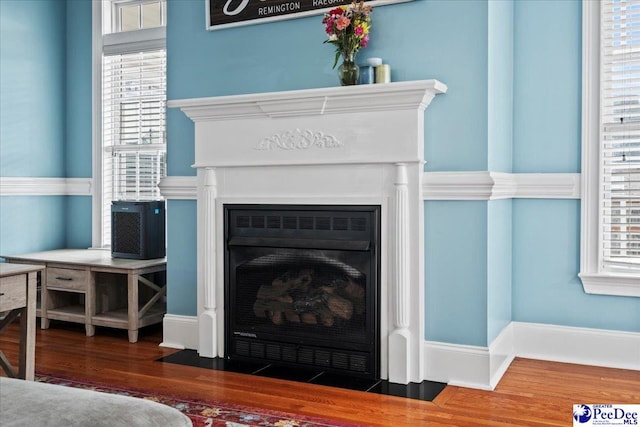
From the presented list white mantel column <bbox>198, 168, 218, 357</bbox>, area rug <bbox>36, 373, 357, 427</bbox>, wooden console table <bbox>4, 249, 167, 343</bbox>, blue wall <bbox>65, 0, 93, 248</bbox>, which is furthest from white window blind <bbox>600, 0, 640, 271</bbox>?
blue wall <bbox>65, 0, 93, 248</bbox>

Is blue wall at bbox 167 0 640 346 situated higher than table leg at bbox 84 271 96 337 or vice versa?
blue wall at bbox 167 0 640 346

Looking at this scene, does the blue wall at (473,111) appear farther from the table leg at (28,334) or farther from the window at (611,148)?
the table leg at (28,334)

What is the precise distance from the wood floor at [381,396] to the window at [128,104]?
161 cm

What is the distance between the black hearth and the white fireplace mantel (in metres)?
0.06

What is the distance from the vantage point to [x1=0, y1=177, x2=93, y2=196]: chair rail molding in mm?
5184

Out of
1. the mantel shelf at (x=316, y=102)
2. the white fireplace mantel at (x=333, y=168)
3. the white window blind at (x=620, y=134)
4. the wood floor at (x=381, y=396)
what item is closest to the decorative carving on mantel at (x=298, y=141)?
the white fireplace mantel at (x=333, y=168)

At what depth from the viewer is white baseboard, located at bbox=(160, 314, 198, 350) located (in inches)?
165

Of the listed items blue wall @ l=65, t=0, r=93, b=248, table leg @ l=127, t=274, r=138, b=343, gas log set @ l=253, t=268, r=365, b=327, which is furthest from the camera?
blue wall @ l=65, t=0, r=93, b=248

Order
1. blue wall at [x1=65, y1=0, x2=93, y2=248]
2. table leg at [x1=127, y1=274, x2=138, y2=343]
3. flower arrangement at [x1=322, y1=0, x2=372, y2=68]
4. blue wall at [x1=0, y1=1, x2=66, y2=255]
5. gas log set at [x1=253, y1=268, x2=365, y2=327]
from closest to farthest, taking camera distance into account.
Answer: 1. flower arrangement at [x1=322, y1=0, x2=372, y2=68]
2. gas log set at [x1=253, y1=268, x2=365, y2=327]
3. table leg at [x1=127, y1=274, x2=138, y2=343]
4. blue wall at [x1=0, y1=1, x2=66, y2=255]
5. blue wall at [x1=65, y1=0, x2=93, y2=248]

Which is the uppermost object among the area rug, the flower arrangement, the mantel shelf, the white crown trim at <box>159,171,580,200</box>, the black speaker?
the flower arrangement

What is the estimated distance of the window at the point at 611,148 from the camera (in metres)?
3.71

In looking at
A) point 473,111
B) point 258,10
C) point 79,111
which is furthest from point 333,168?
point 79,111

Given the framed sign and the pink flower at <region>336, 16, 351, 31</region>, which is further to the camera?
the framed sign

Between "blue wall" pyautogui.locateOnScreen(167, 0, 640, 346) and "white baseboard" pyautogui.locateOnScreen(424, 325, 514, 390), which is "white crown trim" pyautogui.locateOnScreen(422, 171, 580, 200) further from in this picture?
"white baseboard" pyautogui.locateOnScreen(424, 325, 514, 390)
